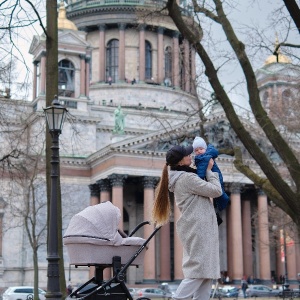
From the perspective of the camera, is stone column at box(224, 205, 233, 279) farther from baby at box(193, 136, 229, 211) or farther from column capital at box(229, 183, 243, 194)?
baby at box(193, 136, 229, 211)

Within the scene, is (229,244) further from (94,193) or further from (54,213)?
(54,213)

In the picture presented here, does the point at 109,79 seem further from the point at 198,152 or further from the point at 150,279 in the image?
the point at 198,152

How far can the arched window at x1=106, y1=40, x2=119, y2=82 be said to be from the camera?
6794 cm

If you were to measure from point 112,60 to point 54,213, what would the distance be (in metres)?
54.7

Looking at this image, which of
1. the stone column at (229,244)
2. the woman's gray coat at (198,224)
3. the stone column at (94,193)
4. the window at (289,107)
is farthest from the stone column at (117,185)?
the woman's gray coat at (198,224)

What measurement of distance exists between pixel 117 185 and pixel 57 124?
35.7m

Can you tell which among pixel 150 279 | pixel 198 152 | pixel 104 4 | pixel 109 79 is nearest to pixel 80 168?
pixel 150 279

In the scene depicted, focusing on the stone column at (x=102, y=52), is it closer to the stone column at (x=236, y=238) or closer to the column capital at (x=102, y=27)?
the column capital at (x=102, y=27)

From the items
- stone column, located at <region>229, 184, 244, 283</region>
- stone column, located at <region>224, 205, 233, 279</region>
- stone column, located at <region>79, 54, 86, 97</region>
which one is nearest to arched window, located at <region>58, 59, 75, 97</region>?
stone column, located at <region>79, 54, 86, 97</region>

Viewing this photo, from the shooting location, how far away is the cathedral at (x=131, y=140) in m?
51.7

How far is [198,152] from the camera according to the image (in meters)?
8.84

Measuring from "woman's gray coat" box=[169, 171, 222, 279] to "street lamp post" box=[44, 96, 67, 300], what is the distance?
624cm

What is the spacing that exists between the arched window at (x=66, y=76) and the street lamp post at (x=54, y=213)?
42.6 m

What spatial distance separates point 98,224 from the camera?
9031 mm
